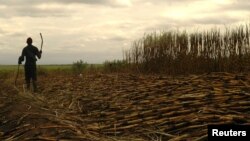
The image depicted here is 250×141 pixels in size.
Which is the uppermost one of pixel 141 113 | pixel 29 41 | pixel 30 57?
pixel 29 41

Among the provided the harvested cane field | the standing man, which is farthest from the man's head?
the harvested cane field

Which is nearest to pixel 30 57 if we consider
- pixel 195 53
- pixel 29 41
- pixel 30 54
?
pixel 30 54

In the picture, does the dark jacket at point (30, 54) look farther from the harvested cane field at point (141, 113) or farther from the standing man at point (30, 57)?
the harvested cane field at point (141, 113)

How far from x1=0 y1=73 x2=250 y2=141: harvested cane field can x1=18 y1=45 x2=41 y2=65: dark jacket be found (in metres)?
2.59

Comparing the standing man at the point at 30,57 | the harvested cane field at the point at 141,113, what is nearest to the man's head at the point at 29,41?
the standing man at the point at 30,57

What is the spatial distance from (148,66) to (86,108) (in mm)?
7149

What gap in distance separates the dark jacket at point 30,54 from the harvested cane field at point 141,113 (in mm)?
2592

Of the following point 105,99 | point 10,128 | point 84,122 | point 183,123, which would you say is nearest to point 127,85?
point 105,99

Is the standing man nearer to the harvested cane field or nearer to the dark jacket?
the dark jacket

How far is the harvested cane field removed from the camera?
5.52 meters

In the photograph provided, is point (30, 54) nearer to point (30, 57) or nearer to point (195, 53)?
point (30, 57)

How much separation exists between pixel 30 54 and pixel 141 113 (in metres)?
5.96

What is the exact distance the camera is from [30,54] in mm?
11586

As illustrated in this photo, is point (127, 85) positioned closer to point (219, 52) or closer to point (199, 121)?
point (219, 52)
